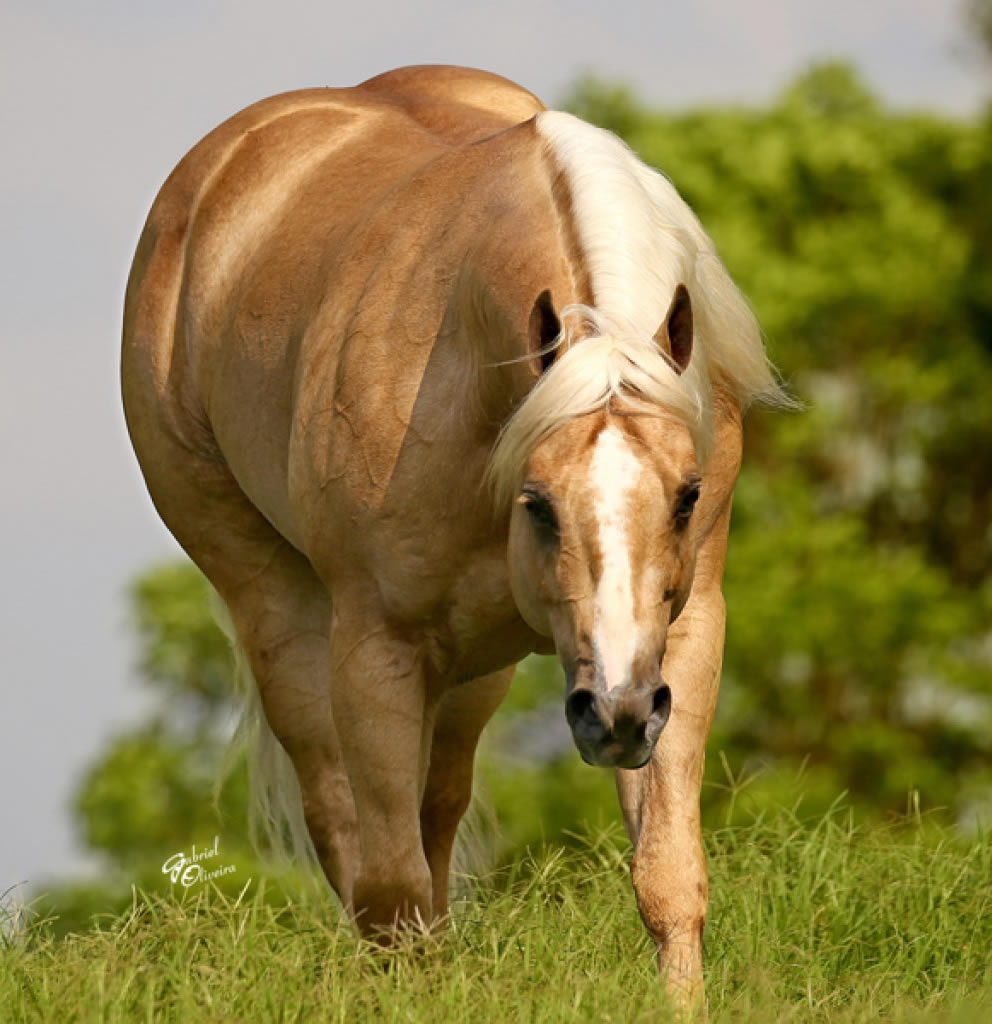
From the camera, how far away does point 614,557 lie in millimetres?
3980

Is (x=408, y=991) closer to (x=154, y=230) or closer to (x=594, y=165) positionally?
(x=594, y=165)

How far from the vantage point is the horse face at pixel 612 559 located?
3.91 meters

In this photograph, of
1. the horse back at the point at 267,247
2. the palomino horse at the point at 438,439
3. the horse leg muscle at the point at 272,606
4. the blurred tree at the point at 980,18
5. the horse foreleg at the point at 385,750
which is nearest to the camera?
the palomino horse at the point at 438,439

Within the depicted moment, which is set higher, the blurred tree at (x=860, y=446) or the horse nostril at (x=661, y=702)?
the horse nostril at (x=661, y=702)

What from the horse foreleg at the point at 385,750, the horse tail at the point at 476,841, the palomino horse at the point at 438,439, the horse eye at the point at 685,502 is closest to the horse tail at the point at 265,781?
the palomino horse at the point at 438,439

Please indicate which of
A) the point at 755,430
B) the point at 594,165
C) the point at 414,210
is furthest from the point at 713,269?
the point at 755,430

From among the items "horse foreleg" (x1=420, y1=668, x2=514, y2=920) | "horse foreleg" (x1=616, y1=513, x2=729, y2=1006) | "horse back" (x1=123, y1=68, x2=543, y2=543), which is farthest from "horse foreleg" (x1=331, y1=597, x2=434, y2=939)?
"horse foreleg" (x1=420, y1=668, x2=514, y2=920)

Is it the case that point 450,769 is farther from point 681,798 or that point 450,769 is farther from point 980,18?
point 980,18

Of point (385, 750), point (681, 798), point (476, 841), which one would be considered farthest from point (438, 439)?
point (476, 841)

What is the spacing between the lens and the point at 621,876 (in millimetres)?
5816

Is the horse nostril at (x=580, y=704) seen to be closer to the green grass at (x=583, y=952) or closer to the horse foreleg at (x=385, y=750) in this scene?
the green grass at (x=583, y=952)

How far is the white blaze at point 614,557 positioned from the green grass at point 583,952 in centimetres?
70

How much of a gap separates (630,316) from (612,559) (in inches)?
22.0

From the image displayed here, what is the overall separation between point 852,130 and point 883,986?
20.2 meters
